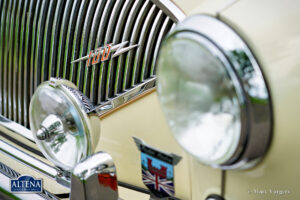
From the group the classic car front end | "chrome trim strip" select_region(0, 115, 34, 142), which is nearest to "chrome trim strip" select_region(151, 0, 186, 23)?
the classic car front end

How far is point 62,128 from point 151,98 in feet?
0.96

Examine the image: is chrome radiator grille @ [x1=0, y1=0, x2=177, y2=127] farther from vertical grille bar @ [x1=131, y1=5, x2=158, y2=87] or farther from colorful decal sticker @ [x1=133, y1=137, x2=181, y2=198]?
colorful decal sticker @ [x1=133, y1=137, x2=181, y2=198]

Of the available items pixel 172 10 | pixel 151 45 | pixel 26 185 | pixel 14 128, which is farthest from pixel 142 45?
pixel 14 128

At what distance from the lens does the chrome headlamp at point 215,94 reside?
24.9 inches

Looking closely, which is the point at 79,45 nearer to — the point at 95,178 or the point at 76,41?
the point at 76,41

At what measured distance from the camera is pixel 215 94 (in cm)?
65

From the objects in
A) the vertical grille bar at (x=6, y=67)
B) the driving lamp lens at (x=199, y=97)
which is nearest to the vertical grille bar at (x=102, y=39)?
the driving lamp lens at (x=199, y=97)

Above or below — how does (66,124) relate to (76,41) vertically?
below

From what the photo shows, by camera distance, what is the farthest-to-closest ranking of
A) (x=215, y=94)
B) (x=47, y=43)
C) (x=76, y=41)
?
(x=47, y=43), (x=76, y=41), (x=215, y=94)

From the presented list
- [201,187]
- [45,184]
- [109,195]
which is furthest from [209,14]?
[45,184]

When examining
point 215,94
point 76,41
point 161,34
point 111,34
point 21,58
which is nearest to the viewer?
point 215,94

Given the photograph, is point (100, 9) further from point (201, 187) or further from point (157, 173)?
point (201, 187)

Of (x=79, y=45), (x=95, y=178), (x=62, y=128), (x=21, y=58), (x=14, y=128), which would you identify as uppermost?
(x=21, y=58)

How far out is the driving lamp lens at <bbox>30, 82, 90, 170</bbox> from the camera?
112 centimetres
